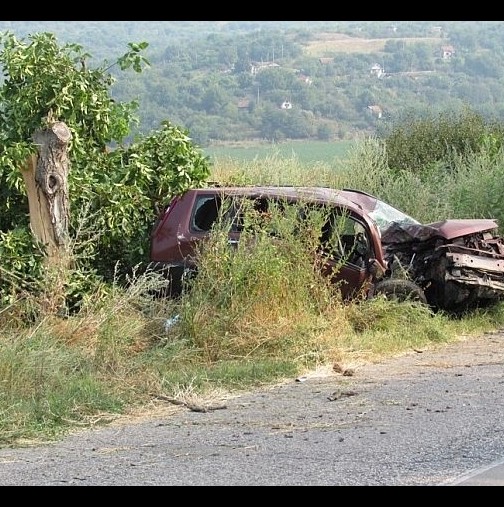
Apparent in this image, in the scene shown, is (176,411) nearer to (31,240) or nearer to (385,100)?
(31,240)

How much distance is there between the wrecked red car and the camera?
13664mm

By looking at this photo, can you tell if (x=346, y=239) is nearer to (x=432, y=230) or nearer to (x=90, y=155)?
(x=432, y=230)

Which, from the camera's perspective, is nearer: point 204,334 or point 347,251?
point 204,334

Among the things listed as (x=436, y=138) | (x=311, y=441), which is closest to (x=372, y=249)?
(x=311, y=441)

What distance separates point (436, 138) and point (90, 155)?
12669mm

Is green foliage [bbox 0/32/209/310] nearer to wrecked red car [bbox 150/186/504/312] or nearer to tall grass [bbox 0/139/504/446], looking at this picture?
wrecked red car [bbox 150/186/504/312]

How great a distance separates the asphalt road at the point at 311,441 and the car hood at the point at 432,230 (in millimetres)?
3646

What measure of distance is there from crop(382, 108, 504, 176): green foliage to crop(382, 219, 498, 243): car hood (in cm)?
899

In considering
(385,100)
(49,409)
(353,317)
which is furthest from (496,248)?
(385,100)

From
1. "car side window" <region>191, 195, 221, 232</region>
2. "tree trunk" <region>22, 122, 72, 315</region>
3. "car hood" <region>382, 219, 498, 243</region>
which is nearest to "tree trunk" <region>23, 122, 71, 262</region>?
"tree trunk" <region>22, 122, 72, 315</region>

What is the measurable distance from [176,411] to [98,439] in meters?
1.26

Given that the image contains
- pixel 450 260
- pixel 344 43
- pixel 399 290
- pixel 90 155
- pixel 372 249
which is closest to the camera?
pixel 372 249

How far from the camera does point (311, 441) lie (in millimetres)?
8180

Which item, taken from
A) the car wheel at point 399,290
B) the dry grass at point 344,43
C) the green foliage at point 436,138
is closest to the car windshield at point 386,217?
the car wheel at point 399,290
